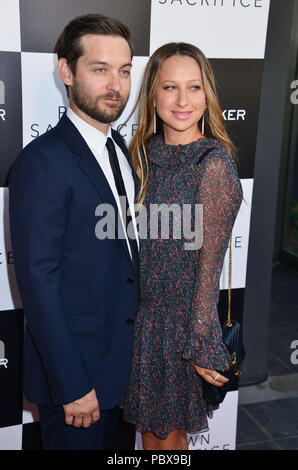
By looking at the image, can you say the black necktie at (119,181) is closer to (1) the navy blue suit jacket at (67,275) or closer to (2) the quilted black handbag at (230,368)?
(1) the navy blue suit jacket at (67,275)

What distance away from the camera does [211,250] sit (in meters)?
1.58

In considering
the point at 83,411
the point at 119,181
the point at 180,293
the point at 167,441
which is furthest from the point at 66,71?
the point at 167,441

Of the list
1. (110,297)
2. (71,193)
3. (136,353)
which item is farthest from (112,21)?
(136,353)

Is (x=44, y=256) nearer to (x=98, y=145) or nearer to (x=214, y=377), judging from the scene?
(x=98, y=145)

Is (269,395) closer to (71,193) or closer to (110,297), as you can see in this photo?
(110,297)

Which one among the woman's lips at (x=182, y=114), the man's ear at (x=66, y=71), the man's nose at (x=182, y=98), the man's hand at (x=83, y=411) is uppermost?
the man's ear at (x=66, y=71)

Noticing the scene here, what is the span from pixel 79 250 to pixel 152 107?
1.81 ft

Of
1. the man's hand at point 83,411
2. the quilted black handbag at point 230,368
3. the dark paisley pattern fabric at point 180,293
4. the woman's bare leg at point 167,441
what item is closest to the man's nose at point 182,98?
the dark paisley pattern fabric at point 180,293

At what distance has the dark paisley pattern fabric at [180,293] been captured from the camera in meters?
1.58

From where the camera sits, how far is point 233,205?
1.58 metres

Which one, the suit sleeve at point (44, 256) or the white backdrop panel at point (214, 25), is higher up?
the white backdrop panel at point (214, 25)

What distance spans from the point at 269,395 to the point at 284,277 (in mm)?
1805

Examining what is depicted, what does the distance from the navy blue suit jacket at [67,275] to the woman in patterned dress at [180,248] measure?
4.9 inches

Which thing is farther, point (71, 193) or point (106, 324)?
point (106, 324)
